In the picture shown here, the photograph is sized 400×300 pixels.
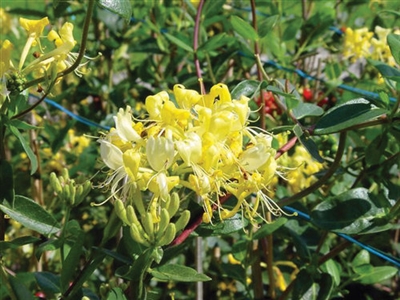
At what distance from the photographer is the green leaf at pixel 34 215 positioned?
1.04 meters

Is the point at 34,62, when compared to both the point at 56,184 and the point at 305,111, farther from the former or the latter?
the point at 305,111

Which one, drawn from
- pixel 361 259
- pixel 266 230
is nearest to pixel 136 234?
pixel 266 230

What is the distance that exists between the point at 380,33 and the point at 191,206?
1114 millimetres

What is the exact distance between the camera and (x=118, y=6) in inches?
35.7

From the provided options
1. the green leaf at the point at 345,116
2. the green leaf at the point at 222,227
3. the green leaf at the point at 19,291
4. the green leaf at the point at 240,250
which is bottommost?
the green leaf at the point at 240,250

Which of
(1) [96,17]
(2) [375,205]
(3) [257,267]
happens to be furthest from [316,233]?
(1) [96,17]

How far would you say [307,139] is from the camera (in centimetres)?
111

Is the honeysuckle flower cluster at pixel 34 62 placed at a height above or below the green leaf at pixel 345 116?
above

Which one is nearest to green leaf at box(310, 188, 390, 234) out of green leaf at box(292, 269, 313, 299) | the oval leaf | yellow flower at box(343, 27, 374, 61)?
the oval leaf

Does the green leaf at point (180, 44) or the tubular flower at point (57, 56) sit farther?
the green leaf at point (180, 44)

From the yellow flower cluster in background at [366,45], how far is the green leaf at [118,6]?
1.17 meters

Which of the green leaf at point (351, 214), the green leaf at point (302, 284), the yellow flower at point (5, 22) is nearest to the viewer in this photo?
the green leaf at point (351, 214)

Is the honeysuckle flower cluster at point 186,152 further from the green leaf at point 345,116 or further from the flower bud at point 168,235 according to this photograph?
the green leaf at point 345,116

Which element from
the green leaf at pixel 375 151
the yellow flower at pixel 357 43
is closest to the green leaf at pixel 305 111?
the green leaf at pixel 375 151
